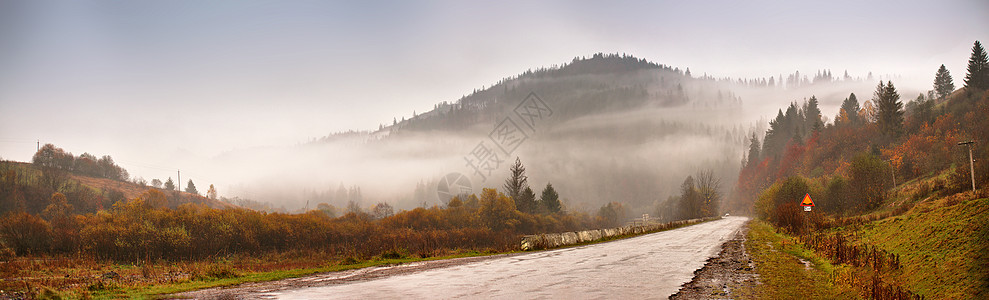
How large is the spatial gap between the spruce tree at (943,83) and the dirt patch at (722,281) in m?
233

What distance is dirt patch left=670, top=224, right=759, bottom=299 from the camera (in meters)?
12.9

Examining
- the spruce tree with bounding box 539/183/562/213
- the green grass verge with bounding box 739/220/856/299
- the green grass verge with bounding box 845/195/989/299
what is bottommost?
the spruce tree with bounding box 539/183/562/213

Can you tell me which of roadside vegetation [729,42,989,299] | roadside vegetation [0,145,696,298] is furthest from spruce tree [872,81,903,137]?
roadside vegetation [0,145,696,298]

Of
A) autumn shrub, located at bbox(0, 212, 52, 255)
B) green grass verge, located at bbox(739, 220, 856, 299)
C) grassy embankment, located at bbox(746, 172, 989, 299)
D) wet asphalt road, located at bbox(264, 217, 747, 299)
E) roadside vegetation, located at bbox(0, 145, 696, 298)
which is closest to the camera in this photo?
grassy embankment, located at bbox(746, 172, 989, 299)

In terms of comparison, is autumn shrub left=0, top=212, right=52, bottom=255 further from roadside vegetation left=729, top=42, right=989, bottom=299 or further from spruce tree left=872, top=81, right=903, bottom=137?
spruce tree left=872, top=81, right=903, bottom=137

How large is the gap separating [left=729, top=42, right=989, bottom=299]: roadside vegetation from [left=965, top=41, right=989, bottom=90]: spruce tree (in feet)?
0.83

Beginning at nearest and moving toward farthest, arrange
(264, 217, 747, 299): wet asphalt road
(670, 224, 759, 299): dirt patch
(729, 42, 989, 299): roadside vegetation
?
(670, 224, 759, 299): dirt patch
(264, 217, 747, 299): wet asphalt road
(729, 42, 989, 299): roadside vegetation

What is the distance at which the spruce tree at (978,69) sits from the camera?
406ft

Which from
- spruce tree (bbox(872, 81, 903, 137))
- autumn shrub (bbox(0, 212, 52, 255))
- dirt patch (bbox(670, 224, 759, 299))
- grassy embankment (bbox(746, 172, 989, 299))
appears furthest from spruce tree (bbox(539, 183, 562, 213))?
dirt patch (bbox(670, 224, 759, 299))

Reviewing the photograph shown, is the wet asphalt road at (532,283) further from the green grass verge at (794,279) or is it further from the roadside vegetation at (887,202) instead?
the roadside vegetation at (887,202)

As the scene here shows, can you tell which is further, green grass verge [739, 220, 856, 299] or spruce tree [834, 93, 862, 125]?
spruce tree [834, 93, 862, 125]

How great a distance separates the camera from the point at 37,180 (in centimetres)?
14262

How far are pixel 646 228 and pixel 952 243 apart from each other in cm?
4906

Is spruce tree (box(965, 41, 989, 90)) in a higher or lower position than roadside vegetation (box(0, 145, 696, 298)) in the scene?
higher
